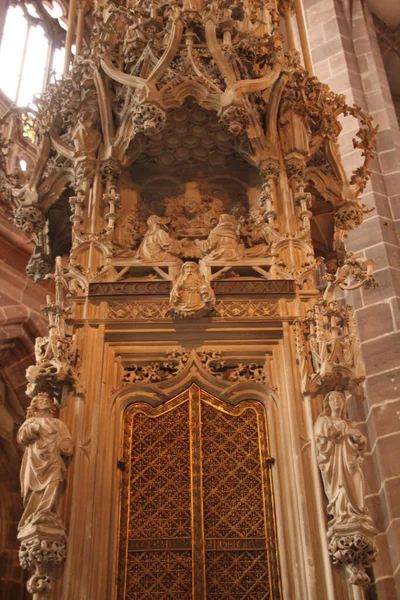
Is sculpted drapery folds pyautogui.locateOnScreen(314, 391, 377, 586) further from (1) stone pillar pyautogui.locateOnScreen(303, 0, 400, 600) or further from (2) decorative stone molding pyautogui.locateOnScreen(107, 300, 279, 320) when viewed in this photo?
(1) stone pillar pyautogui.locateOnScreen(303, 0, 400, 600)

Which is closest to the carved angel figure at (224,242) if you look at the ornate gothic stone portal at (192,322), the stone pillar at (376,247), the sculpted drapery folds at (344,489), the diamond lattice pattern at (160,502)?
the ornate gothic stone portal at (192,322)

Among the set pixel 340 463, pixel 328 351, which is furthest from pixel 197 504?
pixel 328 351

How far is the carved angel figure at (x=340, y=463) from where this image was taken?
5.92 m

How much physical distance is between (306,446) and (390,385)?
3.75m

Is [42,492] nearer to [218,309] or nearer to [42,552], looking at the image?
[42,552]

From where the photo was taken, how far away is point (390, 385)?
9.90m

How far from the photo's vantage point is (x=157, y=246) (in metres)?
7.67

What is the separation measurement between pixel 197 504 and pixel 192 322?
54.1 inches

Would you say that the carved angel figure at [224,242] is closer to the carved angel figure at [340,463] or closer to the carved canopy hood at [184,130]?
the carved canopy hood at [184,130]

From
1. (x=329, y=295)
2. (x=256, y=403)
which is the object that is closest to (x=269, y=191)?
(x=329, y=295)

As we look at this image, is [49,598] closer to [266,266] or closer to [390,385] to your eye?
[266,266]

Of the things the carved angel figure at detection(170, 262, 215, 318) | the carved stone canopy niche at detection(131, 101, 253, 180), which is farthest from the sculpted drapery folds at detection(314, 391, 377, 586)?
the carved stone canopy niche at detection(131, 101, 253, 180)

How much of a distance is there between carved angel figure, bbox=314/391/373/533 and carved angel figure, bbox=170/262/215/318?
1.19 m

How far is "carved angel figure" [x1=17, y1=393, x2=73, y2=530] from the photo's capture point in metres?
5.92
